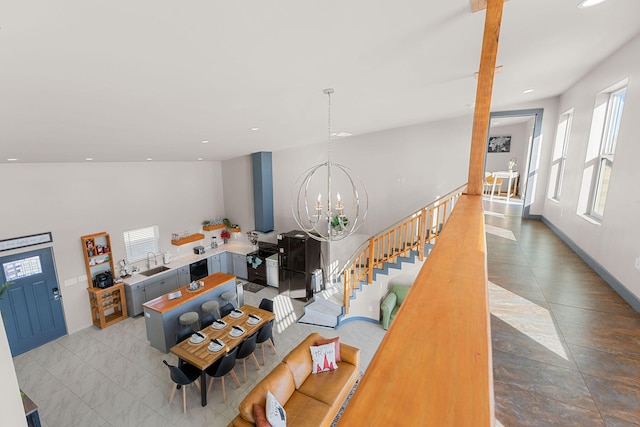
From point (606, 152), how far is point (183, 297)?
6964 millimetres

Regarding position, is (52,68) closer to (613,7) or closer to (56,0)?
(56,0)

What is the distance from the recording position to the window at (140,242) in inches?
263

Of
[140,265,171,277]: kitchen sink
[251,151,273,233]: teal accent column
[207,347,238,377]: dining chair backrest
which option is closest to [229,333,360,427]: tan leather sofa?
[207,347,238,377]: dining chair backrest

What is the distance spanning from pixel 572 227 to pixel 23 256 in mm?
8974

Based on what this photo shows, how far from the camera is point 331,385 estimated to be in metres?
3.94

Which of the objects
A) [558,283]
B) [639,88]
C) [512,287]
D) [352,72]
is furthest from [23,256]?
[639,88]

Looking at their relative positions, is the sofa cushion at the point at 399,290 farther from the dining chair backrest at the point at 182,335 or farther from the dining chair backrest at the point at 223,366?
the dining chair backrest at the point at 182,335

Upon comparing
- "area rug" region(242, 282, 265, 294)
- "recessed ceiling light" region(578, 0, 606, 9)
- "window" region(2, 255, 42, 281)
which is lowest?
"area rug" region(242, 282, 265, 294)

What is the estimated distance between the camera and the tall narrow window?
130 inches

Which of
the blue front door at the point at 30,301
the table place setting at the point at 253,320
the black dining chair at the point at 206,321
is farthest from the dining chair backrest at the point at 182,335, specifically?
the blue front door at the point at 30,301

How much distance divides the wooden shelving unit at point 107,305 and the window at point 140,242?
79 centimetres

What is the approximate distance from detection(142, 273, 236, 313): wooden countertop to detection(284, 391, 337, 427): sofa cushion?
9.47ft

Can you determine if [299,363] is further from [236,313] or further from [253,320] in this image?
[236,313]

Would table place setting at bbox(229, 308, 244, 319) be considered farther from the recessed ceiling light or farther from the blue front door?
the recessed ceiling light
